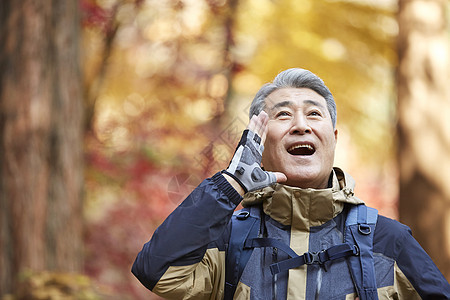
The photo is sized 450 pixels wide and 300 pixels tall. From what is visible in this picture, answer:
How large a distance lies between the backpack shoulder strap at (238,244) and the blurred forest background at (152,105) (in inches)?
77.6

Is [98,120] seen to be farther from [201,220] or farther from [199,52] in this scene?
[201,220]

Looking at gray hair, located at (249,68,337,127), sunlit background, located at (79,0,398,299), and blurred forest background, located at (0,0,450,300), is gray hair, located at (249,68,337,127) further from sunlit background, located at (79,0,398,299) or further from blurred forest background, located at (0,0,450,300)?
sunlit background, located at (79,0,398,299)

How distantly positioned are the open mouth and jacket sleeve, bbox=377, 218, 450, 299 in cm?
44

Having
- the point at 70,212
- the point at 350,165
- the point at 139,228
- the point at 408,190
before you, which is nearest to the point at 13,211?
the point at 70,212

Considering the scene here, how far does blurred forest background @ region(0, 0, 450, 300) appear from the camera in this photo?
4.53m

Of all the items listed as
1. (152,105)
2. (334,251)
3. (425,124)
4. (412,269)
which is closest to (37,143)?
(152,105)

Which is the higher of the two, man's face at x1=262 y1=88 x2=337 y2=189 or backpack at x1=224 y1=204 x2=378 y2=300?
man's face at x1=262 y1=88 x2=337 y2=189

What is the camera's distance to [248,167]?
1954mm

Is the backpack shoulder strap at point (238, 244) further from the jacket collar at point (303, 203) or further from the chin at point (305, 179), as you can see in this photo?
the chin at point (305, 179)

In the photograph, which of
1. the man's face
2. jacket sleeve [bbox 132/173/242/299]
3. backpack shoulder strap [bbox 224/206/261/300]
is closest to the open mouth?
the man's face

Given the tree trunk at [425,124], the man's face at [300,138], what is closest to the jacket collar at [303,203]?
the man's face at [300,138]

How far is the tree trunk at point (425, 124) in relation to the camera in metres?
4.27

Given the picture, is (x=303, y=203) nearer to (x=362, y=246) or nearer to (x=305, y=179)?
(x=305, y=179)

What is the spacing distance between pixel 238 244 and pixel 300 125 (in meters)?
0.56
